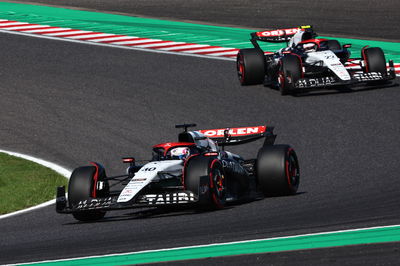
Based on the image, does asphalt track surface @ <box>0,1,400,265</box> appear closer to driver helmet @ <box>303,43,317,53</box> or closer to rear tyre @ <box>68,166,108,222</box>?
rear tyre @ <box>68,166,108,222</box>

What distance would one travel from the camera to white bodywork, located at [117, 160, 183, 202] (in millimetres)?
10845

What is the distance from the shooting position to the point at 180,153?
11766 millimetres

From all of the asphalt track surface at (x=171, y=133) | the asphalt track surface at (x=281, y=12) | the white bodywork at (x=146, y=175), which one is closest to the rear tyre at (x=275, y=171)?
the asphalt track surface at (x=171, y=133)

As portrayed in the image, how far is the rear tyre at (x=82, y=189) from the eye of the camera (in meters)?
11.4

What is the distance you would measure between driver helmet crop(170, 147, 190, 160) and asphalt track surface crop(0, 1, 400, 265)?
0.84 metres

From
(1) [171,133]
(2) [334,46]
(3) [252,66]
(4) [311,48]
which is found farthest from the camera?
(3) [252,66]

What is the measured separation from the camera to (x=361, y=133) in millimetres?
16672

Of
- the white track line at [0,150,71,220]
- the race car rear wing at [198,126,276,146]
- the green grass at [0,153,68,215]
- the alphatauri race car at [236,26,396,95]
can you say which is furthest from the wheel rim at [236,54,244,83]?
the race car rear wing at [198,126,276,146]

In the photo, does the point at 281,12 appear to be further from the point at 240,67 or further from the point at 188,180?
the point at 188,180

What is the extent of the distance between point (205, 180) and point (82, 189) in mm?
1716

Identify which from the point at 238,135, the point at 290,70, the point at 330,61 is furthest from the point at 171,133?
the point at 238,135

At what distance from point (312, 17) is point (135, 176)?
19189 mm

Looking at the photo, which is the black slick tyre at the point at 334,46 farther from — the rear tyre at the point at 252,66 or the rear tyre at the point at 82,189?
the rear tyre at the point at 82,189

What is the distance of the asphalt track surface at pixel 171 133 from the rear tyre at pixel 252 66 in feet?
1.11
